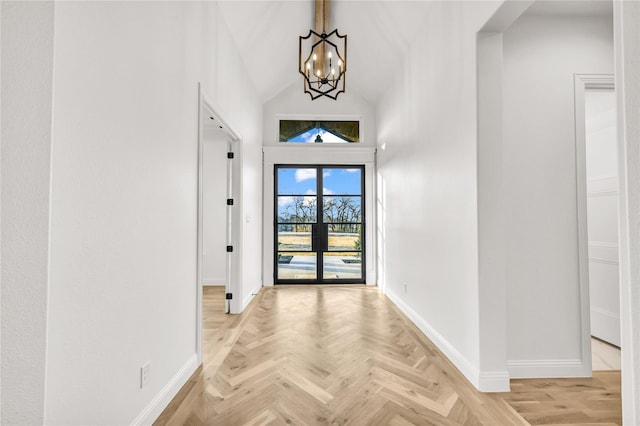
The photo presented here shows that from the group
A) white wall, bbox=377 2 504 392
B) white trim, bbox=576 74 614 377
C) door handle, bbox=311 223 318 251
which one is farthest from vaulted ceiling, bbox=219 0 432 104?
door handle, bbox=311 223 318 251

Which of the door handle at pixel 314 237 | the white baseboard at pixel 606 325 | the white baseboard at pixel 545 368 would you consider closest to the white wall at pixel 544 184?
the white baseboard at pixel 545 368

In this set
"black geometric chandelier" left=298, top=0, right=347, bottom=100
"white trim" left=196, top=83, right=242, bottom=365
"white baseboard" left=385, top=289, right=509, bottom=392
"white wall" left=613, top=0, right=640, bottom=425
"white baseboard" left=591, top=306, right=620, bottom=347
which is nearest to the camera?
"white wall" left=613, top=0, right=640, bottom=425

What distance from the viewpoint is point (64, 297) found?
3.83 feet

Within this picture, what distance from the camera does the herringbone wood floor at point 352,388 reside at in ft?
5.93

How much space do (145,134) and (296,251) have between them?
13.8 ft

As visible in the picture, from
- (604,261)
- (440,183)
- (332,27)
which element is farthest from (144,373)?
(332,27)

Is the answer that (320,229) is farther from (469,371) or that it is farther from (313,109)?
(469,371)

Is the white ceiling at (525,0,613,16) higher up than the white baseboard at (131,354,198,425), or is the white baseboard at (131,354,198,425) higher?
the white ceiling at (525,0,613,16)

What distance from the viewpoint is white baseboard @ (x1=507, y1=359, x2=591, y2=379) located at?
7.49 ft

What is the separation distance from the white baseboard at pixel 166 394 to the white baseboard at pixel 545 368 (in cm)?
227

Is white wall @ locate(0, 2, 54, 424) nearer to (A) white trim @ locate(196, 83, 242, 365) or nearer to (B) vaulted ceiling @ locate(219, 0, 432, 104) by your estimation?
(A) white trim @ locate(196, 83, 242, 365)

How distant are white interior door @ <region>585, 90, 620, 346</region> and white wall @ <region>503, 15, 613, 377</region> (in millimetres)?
896

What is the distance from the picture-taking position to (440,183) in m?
2.87

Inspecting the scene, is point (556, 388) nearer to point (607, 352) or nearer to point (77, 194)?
point (607, 352)
